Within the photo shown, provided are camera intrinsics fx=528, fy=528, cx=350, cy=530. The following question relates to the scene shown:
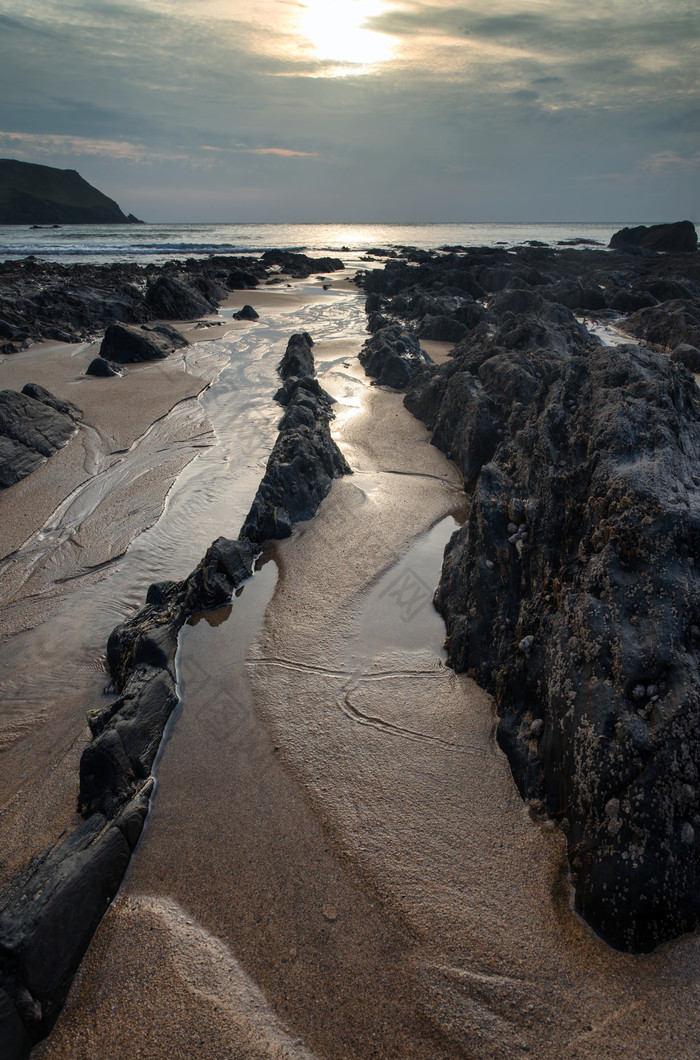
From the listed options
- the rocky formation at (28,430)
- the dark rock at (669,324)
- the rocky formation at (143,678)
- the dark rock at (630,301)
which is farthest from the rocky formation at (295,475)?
the dark rock at (630,301)

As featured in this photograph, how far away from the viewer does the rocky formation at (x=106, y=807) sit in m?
2.34

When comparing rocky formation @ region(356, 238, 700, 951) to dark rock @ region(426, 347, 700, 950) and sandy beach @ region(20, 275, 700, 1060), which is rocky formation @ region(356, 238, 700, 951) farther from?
sandy beach @ region(20, 275, 700, 1060)

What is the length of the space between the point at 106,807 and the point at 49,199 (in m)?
139

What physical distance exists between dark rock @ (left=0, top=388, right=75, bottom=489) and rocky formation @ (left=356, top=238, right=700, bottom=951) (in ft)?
23.0

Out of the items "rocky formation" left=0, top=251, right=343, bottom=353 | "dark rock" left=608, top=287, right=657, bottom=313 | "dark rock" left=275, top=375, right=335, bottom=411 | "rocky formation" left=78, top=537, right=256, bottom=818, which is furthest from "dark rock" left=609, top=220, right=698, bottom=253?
"rocky formation" left=78, top=537, right=256, bottom=818

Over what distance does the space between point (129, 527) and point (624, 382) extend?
18.9ft

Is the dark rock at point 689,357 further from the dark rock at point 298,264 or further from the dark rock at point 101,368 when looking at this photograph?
the dark rock at point 298,264

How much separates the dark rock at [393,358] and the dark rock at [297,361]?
1516 mm

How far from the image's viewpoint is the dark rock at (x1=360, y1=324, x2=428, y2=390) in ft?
41.3

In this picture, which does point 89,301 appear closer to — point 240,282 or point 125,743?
point 240,282

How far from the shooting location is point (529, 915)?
2625 mm

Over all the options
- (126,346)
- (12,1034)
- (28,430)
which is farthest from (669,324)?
(12,1034)

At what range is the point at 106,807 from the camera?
3211 millimetres

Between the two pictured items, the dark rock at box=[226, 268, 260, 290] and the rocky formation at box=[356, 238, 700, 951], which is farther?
the dark rock at box=[226, 268, 260, 290]
